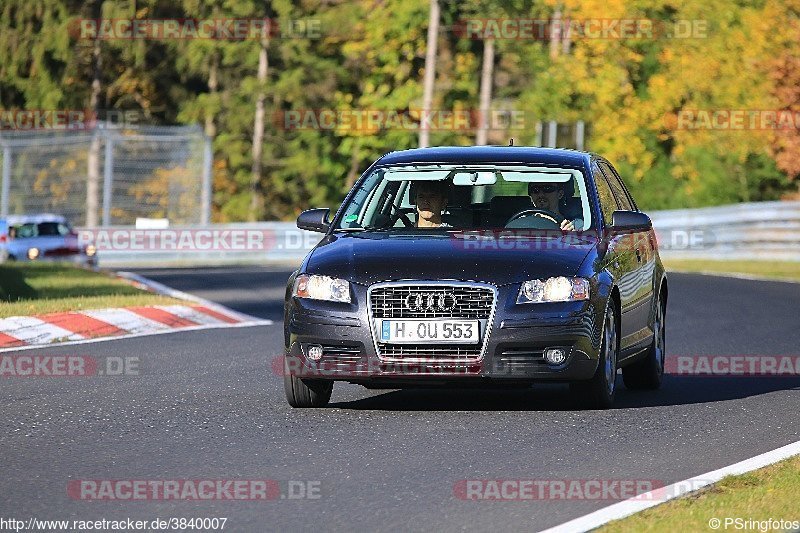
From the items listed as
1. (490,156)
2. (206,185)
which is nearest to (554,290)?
(490,156)

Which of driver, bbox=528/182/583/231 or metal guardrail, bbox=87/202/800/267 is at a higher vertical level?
driver, bbox=528/182/583/231

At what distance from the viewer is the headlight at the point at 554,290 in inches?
434

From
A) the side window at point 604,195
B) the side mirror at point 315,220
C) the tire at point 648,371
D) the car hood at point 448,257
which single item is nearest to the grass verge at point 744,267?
the tire at point 648,371

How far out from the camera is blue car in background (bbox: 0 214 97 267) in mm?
36594

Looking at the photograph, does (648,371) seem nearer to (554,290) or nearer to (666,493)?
(554,290)

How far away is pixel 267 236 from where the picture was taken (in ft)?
151

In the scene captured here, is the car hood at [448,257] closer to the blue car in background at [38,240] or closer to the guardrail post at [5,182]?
the blue car in background at [38,240]

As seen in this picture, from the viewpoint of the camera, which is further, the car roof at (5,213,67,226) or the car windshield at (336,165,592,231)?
the car roof at (5,213,67,226)

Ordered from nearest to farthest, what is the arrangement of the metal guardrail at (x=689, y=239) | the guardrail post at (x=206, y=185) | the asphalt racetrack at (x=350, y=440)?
the asphalt racetrack at (x=350, y=440)
the metal guardrail at (x=689, y=239)
the guardrail post at (x=206, y=185)

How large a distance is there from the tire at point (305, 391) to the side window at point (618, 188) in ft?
9.49

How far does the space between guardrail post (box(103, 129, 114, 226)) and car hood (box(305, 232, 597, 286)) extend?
1230 inches

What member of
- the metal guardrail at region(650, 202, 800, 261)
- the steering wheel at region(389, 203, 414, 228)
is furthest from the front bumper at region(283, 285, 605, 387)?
the metal guardrail at region(650, 202, 800, 261)

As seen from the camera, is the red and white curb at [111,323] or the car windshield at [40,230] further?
the car windshield at [40,230]

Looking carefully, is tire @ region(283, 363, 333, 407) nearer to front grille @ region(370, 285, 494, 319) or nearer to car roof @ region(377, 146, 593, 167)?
front grille @ region(370, 285, 494, 319)
